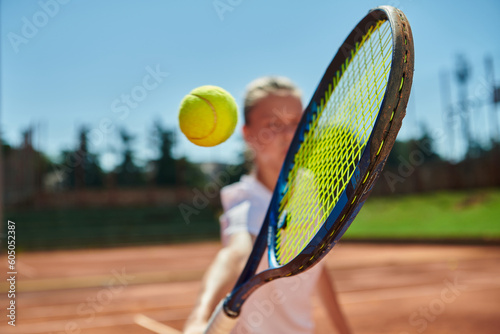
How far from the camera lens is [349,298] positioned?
6.02m

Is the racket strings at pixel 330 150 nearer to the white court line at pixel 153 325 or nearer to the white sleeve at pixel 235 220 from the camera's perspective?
the white sleeve at pixel 235 220

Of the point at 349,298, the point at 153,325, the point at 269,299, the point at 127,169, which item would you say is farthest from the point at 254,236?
the point at 127,169

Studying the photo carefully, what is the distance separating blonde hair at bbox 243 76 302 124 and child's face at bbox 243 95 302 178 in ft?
0.06

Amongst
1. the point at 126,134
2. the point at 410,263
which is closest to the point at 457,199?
the point at 410,263

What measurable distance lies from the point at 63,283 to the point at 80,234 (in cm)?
1418

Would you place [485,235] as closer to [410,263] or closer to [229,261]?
[410,263]

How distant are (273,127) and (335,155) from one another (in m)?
0.47

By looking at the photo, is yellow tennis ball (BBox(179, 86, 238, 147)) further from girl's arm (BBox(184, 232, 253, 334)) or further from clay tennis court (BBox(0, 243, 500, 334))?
clay tennis court (BBox(0, 243, 500, 334))

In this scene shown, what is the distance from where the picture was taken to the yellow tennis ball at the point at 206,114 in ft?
5.35

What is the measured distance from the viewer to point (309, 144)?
5.06 ft

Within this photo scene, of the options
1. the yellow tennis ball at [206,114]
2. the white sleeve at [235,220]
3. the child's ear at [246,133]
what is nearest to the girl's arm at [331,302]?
the white sleeve at [235,220]

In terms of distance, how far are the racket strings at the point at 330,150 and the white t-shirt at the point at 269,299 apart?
19 cm

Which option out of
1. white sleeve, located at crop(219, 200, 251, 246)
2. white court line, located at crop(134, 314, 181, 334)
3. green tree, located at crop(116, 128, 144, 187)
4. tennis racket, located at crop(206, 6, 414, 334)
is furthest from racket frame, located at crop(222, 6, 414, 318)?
green tree, located at crop(116, 128, 144, 187)

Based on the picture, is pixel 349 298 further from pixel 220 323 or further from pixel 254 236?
pixel 220 323
